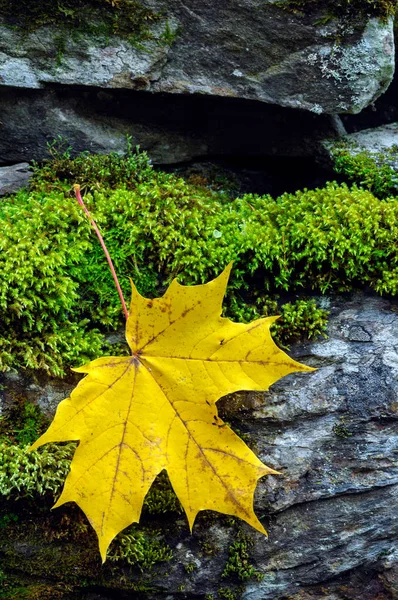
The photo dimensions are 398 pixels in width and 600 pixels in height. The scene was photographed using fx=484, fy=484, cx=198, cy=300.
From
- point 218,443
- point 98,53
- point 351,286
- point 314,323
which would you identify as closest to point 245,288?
point 314,323

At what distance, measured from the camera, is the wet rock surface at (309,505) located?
7.28 ft

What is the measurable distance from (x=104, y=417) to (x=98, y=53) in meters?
2.12

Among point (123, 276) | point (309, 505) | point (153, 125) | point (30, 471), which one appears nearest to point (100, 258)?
point (123, 276)

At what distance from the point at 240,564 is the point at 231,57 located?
277 cm

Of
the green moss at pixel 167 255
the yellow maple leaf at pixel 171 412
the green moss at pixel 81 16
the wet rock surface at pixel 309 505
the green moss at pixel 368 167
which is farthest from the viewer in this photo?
the green moss at pixel 368 167

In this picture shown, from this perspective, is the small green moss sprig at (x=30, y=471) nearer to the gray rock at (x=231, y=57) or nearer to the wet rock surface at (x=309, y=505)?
the wet rock surface at (x=309, y=505)

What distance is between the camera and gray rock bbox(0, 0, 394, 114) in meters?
2.80

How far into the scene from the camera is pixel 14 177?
2920 millimetres

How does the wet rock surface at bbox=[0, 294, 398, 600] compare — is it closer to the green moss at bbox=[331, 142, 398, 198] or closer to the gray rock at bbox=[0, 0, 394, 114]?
the green moss at bbox=[331, 142, 398, 198]

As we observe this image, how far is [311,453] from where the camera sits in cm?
240

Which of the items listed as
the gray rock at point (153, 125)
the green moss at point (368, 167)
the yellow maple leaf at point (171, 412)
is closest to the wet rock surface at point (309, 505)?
the yellow maple leaf at point (171, 412)

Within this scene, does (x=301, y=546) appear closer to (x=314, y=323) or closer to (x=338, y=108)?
(x=314, y=323)

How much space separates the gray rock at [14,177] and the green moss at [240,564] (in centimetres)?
229

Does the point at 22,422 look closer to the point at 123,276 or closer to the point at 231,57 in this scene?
the point at 123,276
